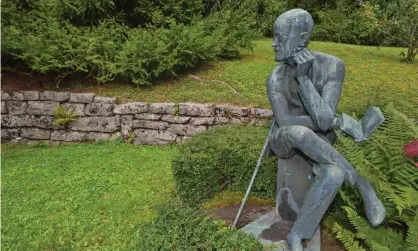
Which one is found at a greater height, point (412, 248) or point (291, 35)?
point (291, 35)

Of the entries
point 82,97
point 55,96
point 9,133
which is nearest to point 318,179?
point 82,97

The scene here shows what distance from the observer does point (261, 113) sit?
7.21 meters

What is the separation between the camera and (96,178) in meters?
5.96

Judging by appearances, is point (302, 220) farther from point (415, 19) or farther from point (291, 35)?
point (415, 19)

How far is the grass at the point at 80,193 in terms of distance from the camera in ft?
14.6

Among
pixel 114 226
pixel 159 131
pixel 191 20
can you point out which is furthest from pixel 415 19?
pixel 114 226

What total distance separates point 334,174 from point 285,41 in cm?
106

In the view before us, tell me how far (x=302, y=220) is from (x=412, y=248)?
3.19 ft

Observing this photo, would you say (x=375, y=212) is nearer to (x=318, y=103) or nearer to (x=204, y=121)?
(x=318, y=103)

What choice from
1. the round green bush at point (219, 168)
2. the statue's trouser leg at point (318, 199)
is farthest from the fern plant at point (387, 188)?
the round green bush at point (219, 168)

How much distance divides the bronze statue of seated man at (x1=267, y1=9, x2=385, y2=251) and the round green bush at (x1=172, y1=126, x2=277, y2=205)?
5.57ft

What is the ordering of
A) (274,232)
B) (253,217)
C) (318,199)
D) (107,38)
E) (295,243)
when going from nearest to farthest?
(318,199), (295,243), (274,232), (253,217), (107,38)

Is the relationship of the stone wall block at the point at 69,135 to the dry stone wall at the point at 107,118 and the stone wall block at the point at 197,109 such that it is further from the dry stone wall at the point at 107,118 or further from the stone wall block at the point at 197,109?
the stone wall block at the point at 197,109

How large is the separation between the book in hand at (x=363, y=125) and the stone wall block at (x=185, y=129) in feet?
14.3
